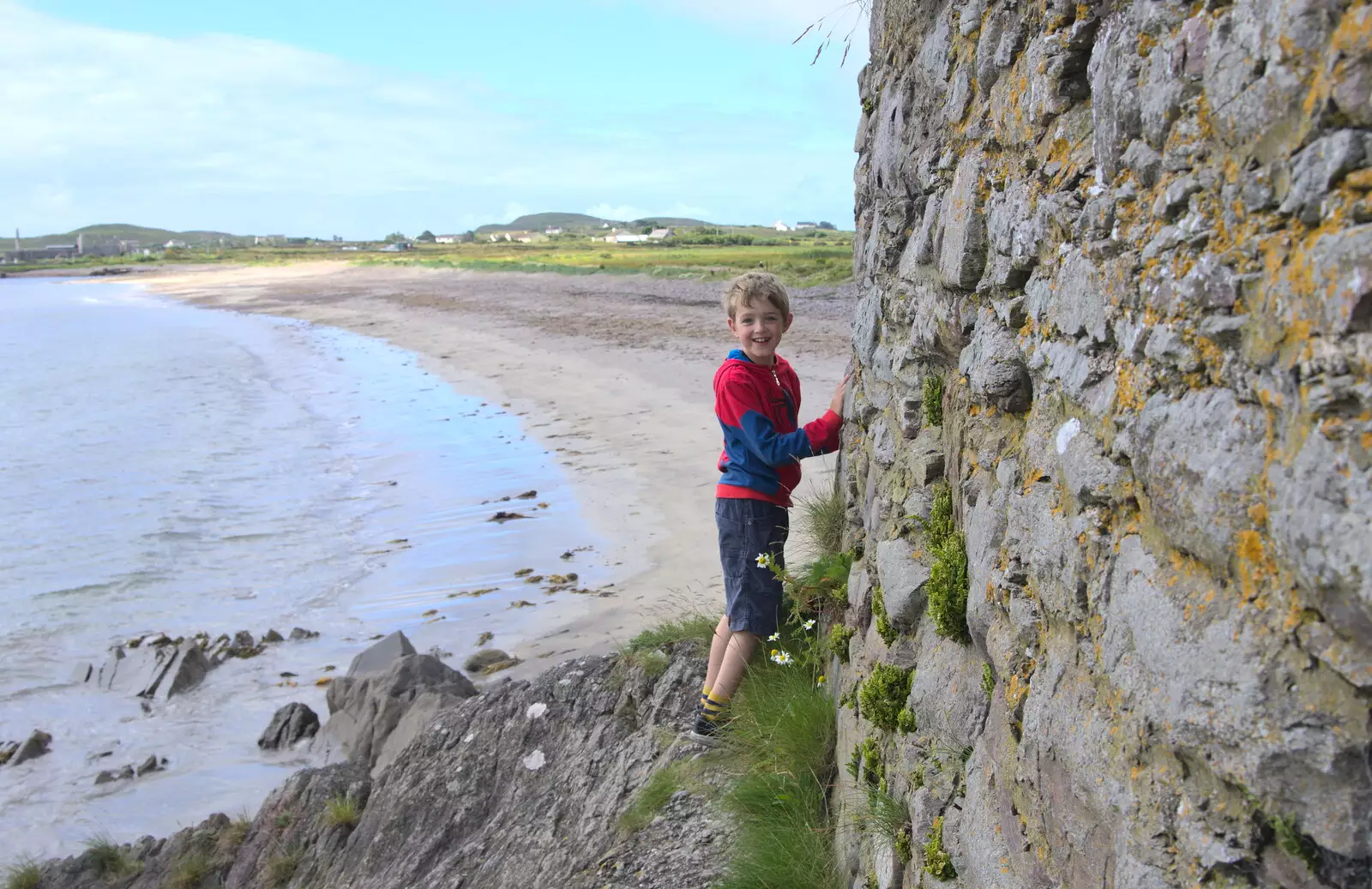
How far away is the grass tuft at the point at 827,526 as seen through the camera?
4820 millimetres

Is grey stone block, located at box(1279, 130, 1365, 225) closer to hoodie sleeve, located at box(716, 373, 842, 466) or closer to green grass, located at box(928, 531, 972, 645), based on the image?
green grass, located at box(928, 531, 972, 645)

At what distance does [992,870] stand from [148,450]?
1936 cm

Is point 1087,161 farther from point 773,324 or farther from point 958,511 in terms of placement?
point 773,324

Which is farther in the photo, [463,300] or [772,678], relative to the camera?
[463,300]

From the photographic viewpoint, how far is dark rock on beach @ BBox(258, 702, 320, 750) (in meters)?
7.40

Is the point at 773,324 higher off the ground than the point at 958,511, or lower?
higher

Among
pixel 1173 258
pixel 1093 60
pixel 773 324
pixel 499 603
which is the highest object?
pixel 1093 60

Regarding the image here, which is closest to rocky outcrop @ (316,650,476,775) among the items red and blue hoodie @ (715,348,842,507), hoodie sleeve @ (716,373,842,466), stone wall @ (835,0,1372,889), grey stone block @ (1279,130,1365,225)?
red and blue hoodie @ (715,348,842,507)

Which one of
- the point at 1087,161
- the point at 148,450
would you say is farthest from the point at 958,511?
the point at 148,450

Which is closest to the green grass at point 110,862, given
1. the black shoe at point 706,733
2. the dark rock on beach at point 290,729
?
the dark rock on beach at point 290,729

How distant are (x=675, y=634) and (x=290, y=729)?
11.7 feet

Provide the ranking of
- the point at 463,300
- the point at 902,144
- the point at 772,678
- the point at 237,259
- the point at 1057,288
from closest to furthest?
the point at 1057,288 < the point at 902,144 < the point at 772,678 < the point at 463,300 < the point at 237,259

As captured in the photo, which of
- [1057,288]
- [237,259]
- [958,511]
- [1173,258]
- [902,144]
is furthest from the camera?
[237,259]

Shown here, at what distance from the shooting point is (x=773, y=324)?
443 cm
